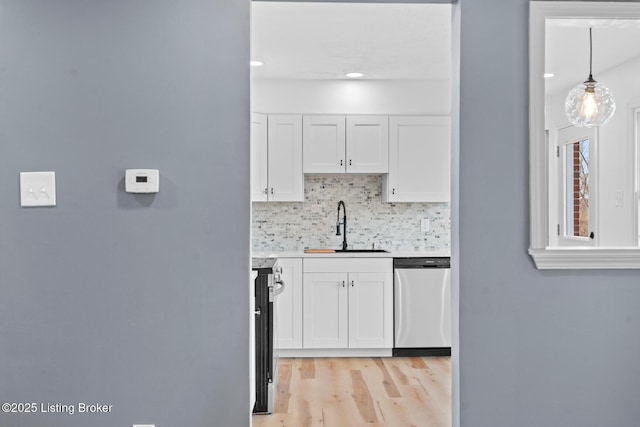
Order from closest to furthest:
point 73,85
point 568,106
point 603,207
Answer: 1. point 73,85
2. point 568,106
3. point 603,207

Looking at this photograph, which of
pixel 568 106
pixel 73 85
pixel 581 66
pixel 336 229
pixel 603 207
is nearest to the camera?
pixel 73 85

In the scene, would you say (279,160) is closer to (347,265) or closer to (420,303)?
(347,265)

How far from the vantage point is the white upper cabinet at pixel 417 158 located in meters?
5.18

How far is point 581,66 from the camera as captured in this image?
469 centimetres

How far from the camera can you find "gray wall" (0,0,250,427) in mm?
2232

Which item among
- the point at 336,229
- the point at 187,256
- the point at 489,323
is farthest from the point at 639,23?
the point at 336,229

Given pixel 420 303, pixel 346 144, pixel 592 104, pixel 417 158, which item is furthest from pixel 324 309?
pixel 592 104

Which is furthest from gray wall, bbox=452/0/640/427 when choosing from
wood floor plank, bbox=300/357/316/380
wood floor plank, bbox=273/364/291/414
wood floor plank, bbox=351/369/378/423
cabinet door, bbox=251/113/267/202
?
cabinet door, bbox=251/113/267/202

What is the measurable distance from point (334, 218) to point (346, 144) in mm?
759

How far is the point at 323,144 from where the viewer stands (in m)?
5.14

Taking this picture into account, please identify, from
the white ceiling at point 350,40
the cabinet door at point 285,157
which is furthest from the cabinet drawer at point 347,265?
the white ceiling at point 350,40

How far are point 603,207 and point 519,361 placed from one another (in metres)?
3.33

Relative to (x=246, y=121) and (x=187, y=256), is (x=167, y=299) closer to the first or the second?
(x=187, y=256)

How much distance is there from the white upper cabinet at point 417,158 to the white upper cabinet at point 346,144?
0.33 ft
